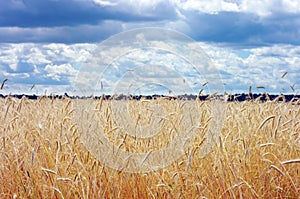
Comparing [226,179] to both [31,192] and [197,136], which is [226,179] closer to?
[197,136]

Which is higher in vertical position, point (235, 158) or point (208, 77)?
point (208, 77)

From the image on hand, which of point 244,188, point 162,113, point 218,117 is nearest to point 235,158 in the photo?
point 244,188

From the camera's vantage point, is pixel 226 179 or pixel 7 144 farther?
pixel 7 144

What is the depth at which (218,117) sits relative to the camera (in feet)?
16.5

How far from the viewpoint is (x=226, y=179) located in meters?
3.57

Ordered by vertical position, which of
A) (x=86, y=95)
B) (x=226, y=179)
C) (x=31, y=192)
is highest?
(x=86, y=95)

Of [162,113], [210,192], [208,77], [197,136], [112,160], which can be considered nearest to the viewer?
[210,192]

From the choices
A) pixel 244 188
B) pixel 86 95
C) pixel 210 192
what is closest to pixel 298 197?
pixel 244 188

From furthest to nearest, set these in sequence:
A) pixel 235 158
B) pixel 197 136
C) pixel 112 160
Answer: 1. pixel 197 136
2. pixel 235 158
3. pixel 112 160

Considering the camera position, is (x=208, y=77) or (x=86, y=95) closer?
(x=208, y=77)

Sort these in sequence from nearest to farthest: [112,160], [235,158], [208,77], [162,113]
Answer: [112,160], [235,158], [208,77], [162,113]

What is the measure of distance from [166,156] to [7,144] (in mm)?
1913

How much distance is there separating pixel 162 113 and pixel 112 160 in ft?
6.19

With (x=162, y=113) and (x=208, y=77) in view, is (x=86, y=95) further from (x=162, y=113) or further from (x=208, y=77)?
(x=208, y=77)
